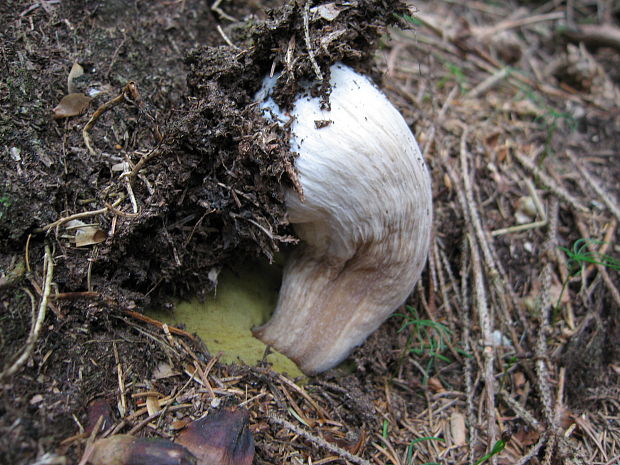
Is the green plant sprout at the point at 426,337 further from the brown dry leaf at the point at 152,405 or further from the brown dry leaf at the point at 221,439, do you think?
the brown dry leaf at the point at 152,405

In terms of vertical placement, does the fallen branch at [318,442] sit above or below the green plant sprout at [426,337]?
above

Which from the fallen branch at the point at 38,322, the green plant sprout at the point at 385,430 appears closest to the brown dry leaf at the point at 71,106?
the fallen branch at the point at 38,322

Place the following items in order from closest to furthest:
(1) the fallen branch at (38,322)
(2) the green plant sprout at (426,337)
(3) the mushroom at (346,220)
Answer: (1) the fallen branch at (38,322) < (3) the mushroom at (346,220) < (2) the green plant sprout at (426,337)

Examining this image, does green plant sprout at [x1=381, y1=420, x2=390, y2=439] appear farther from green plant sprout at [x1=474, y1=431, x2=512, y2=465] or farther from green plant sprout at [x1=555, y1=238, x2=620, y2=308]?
green plant sprout at [x1=555, y1=238, x2=620, y2=308]

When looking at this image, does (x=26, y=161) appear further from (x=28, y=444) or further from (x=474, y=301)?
(x=474, y=301)

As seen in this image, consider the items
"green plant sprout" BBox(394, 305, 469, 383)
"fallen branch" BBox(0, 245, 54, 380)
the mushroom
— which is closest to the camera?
"fallen branch" BBox(0, 245, 54, 380)

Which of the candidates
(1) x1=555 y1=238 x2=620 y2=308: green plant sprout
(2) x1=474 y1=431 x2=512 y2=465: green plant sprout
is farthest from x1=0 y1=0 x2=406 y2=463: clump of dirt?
(1) x1=555 y1=238 x2=620 y2=308: green plant sprout
